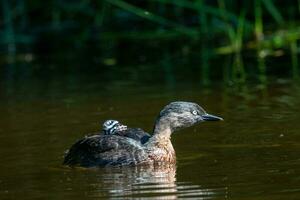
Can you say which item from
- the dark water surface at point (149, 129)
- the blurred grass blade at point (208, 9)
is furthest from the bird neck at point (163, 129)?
the blurred grass blade at point (208, 9)

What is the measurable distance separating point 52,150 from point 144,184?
2.32m

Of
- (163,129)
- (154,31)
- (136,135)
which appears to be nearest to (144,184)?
(163,129)

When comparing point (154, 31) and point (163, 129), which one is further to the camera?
point (154, 31)

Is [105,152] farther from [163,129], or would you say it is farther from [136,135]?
[163,129]

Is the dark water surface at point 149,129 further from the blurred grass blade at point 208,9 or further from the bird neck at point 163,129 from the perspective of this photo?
the blurred grass blade at point 208,9

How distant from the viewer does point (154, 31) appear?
875 inches

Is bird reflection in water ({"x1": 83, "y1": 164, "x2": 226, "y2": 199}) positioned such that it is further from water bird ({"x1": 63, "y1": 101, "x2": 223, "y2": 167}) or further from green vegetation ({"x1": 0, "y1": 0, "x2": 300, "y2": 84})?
A: green vegetation ({"x1": 0, "y1": 0, "x2": 300, "y2": 84})

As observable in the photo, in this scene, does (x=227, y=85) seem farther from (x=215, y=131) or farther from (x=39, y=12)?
(x=39, y=12)

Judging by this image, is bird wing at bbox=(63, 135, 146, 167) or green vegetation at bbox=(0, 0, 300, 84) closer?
bird wing at bbox=(63, 135, 146, 167)

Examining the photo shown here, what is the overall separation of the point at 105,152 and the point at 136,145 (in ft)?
1.06

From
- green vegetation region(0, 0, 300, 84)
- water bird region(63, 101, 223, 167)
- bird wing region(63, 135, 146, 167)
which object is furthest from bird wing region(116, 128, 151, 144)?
green vegetation region(0, 0, 300, 84)

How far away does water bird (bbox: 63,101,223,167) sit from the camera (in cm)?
1099

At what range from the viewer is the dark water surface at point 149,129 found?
31.0 ft

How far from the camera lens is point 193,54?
20625 millimetres
